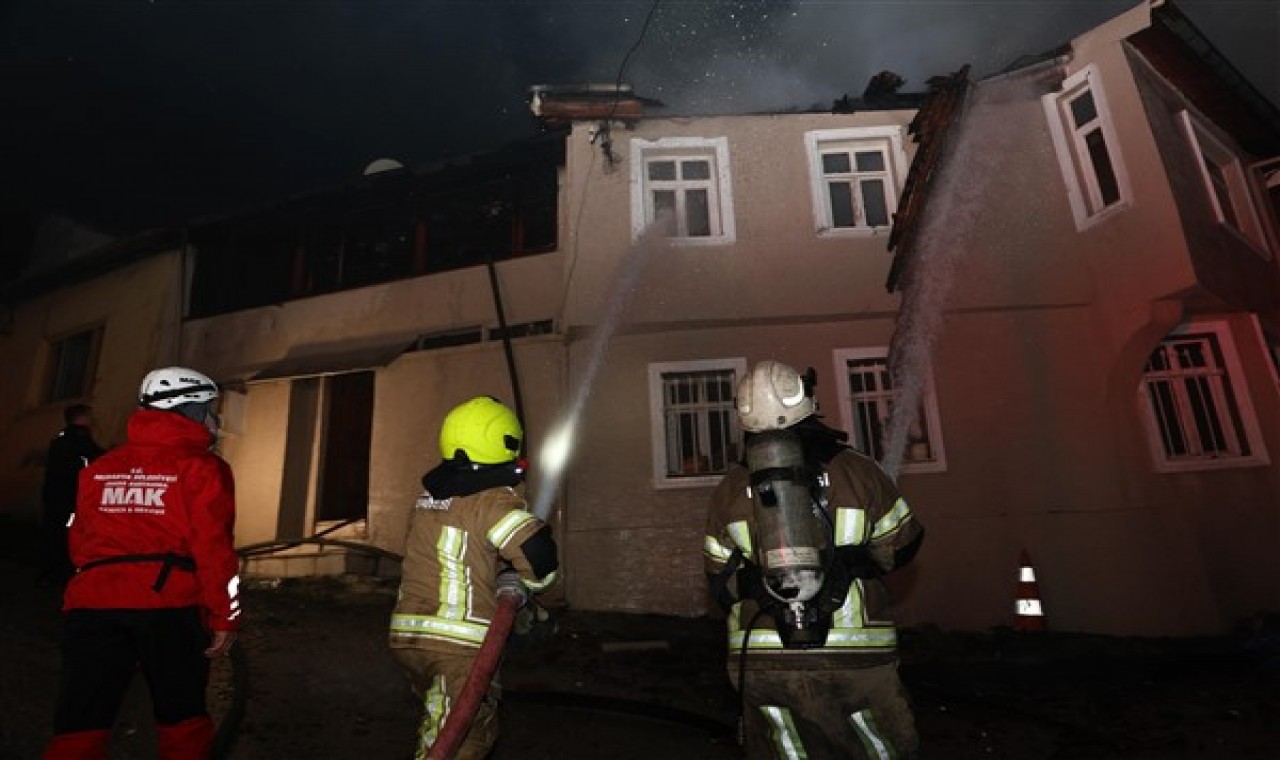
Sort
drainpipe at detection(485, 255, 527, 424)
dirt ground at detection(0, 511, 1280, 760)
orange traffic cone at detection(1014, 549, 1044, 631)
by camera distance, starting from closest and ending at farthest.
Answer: dirt ground at detection(0, 511, 1280, 760)
orange traffic cone at detection(1014, 549, 1044, 631)
drainpipe at detection(485, 255, 527, 424)

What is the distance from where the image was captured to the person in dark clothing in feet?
25.2

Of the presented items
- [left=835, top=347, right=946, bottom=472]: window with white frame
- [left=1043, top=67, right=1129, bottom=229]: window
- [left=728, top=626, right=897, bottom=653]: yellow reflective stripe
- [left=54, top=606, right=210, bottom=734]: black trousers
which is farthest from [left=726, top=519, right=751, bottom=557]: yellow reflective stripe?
[left=1043, top=67, right=1129, bottom=229]: window

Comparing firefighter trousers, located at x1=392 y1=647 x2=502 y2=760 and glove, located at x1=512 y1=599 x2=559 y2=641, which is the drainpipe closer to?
glove, located at x1=512 y1=599 x2=559 y2=641

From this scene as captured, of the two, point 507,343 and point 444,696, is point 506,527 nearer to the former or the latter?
point 444,696

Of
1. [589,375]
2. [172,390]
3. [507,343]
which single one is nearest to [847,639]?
[172,390]

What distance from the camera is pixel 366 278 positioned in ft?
38.5

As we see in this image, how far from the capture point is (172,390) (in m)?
3.16

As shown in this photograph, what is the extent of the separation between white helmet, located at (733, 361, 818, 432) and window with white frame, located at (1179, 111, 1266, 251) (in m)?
10.4


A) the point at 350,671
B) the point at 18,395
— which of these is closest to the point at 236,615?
the point at 350,671

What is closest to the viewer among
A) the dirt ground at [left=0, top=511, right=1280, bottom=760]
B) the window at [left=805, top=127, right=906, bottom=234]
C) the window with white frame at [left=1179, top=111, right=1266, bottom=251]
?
the dirt ground at [left=0, top=511, right=1280, bottom=760]

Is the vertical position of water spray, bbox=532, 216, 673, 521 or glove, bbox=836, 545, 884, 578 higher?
water spray, bbox=532, 216, 673, 521

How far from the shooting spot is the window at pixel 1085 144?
8930mm

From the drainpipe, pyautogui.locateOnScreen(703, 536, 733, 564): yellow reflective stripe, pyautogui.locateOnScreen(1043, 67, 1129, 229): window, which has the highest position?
pyautogui.locateOnScreen(1043, 67, 1129, 229): window

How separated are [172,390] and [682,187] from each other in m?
8.05
